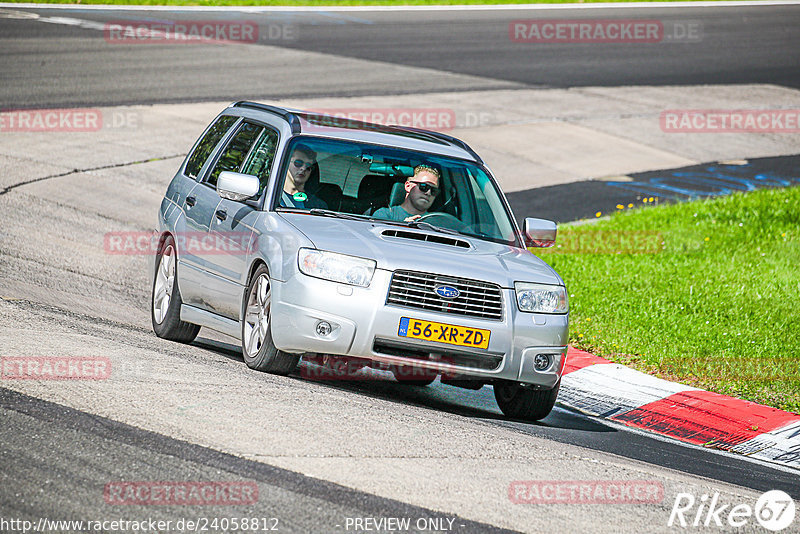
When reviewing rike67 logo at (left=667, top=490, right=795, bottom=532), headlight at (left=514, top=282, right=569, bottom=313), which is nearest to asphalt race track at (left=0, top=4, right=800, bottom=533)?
rike67 logo at (left=667, top=490, right=795, bottom=532)

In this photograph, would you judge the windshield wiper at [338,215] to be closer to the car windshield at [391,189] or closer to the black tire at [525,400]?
the car windshield at [391,189]

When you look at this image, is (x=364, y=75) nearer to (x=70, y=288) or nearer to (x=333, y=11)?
(x=333, y=11)

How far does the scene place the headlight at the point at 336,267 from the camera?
7.38 meters

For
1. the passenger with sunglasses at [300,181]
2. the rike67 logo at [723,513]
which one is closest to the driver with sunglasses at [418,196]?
the passenger with sunglasses at [300,181]

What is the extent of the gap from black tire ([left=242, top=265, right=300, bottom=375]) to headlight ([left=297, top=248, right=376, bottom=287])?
0.36 m

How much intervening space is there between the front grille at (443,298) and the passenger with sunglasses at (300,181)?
4.21 feet

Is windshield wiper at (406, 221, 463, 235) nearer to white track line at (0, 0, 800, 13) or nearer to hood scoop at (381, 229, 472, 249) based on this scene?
hood scoop at (381, 229, 472, 249)

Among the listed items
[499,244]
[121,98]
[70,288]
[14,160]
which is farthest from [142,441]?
[121,98]

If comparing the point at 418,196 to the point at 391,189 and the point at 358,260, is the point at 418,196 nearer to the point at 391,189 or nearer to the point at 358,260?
the point at 391,189

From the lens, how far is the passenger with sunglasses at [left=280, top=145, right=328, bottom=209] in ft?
27.4

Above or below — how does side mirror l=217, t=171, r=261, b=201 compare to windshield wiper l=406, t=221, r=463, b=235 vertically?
above

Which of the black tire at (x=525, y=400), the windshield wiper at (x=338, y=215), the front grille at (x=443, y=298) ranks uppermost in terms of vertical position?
the windshield wiper at (x=338, y=215)

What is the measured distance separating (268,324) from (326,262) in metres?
0.58

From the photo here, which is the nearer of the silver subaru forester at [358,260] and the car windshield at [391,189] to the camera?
the silver subaru forester at [358,260]
